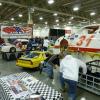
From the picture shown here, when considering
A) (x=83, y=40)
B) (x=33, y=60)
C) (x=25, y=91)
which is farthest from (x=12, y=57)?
(x=25, y=91)

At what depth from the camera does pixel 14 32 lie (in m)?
8.37

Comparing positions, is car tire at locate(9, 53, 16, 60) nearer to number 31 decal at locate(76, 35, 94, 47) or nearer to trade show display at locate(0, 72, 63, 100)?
number 31 decal at locate(76, 35, 94, 47)

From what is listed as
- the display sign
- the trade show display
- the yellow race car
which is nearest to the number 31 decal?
the yellow race car

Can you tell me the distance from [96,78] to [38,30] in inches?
1354

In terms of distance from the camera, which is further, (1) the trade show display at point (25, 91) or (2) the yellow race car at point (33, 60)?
(2) the yellow race car at point (33, 60)

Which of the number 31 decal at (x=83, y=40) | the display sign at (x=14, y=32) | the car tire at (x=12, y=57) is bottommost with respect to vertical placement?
the car tire at (x=12, y=57)

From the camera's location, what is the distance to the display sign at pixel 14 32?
809 cm

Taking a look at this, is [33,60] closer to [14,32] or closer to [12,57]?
[14,32]

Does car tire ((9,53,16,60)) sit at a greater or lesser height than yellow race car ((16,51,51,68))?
lesser

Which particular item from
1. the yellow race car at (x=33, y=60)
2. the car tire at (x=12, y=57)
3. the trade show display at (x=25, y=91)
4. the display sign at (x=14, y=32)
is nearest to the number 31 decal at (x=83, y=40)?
the yellow race car at (x=33, y=60)

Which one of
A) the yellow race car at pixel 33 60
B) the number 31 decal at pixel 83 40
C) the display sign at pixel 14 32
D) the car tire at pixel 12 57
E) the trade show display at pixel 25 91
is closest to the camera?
the trade show display at pixel 25 91

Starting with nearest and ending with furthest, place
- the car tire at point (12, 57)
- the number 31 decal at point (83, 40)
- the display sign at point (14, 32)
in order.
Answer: the number 31 decal at point (83, 40), the display sign at point (14, 32), the car tire at point (12, 57)

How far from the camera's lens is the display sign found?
809 cm

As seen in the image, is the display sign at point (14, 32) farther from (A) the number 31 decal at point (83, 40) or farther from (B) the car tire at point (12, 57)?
(A) the number 31 decal at point (83, 40)
